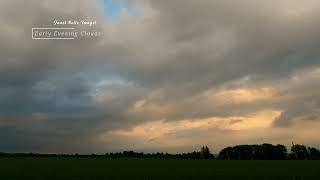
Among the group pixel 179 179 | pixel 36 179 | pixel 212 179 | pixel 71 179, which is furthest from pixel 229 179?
pixel 36 179

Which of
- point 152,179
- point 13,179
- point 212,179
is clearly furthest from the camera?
point 212,179

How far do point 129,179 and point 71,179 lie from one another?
592cm

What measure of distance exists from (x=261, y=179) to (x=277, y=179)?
1.79 m

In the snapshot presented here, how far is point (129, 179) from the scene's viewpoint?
47844mm

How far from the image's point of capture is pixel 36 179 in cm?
4541

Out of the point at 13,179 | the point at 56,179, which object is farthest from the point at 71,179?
the point at 13,179

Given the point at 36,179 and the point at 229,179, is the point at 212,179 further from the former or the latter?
the point at 36,179

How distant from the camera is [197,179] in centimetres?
5006

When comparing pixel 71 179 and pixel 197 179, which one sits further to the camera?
pixel 197 179

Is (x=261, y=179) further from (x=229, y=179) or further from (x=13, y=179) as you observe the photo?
(x=13, y=179)

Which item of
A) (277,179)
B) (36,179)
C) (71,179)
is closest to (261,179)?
(277,179)

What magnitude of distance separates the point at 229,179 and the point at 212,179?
2723 mm

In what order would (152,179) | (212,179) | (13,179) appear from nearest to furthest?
(13,179) < (152,179) < (212,179)

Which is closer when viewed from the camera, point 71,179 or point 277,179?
point 71,179
